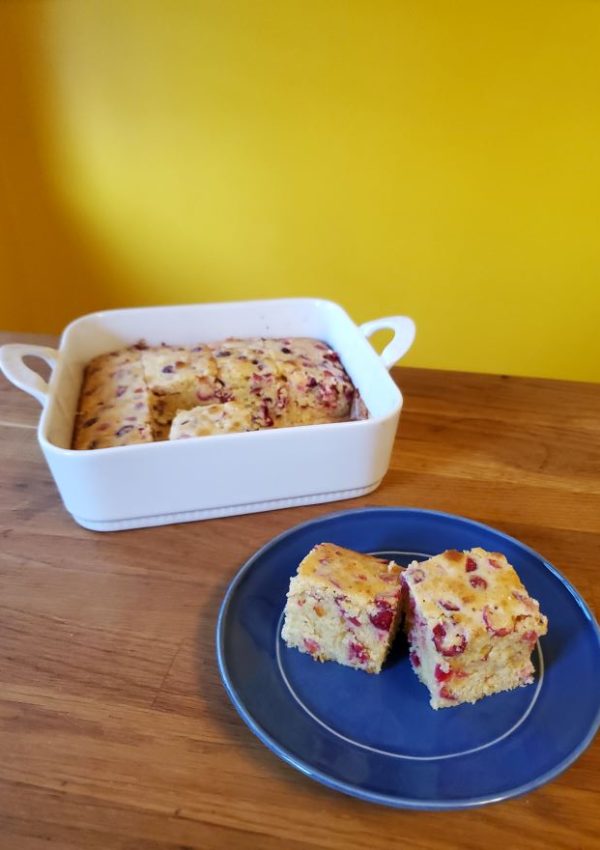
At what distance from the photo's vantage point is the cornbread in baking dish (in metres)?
1.05

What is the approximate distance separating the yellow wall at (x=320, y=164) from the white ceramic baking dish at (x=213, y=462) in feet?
3.18

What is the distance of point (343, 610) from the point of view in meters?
0.74

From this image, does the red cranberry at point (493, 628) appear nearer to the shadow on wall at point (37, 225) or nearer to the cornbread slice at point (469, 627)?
the cornbread slice at point (469, 627)

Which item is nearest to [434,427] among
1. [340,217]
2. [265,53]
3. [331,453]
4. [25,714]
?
[331,453]

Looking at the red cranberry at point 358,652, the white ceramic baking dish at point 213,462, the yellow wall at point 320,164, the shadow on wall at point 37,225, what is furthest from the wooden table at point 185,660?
the shadow on wall at point 37,225

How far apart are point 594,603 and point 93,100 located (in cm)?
177

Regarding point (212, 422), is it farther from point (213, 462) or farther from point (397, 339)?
point (397, 339)

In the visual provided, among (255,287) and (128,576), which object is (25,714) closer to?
(128,576)

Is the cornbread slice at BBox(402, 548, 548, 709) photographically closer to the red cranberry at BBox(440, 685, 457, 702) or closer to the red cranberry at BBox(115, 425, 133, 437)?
the red cranberry at BBox(440, 685, 457, 702)

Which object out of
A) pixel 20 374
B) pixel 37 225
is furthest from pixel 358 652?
pixel 37 225

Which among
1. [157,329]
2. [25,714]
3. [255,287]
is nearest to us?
[25,714]

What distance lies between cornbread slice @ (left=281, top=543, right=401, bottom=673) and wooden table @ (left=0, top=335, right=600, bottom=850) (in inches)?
4.5

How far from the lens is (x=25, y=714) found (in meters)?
0.72

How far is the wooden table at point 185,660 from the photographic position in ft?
2.05
